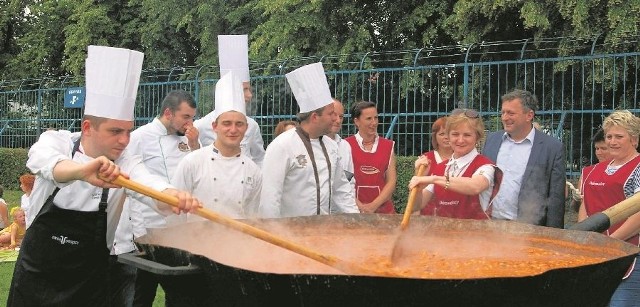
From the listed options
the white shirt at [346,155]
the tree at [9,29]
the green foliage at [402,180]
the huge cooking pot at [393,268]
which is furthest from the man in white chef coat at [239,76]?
the tree at [9,29]

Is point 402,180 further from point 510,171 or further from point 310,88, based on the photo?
point 310,88

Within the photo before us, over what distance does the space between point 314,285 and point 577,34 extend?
928 cm

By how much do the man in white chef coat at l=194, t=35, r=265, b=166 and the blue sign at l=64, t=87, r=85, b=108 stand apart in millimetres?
10471

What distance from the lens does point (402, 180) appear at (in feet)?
37.1

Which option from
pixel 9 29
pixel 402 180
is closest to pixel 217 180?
pixel 402 180

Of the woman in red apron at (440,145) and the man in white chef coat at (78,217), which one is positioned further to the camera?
the woman in red apron at (440,145)

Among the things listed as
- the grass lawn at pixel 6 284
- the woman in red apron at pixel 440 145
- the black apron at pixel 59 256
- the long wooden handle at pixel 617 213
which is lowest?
the grass lawn at pixel 6 284

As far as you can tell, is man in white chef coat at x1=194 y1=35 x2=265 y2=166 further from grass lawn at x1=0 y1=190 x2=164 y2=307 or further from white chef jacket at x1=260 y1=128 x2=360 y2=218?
grass lawn at x1=0 y1=190 x2=164 y2=307

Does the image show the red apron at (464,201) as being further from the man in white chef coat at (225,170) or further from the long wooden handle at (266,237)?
the long wooden handle at (266,237)

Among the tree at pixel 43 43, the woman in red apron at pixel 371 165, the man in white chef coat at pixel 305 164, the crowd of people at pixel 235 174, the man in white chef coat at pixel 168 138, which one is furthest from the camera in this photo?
the tree at pixel 43 43

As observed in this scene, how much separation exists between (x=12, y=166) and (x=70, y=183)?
1524cm

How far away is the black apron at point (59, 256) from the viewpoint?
3672 millimetres

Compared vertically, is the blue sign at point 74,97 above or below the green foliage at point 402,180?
above

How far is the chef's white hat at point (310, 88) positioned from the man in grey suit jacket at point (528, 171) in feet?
3.78
